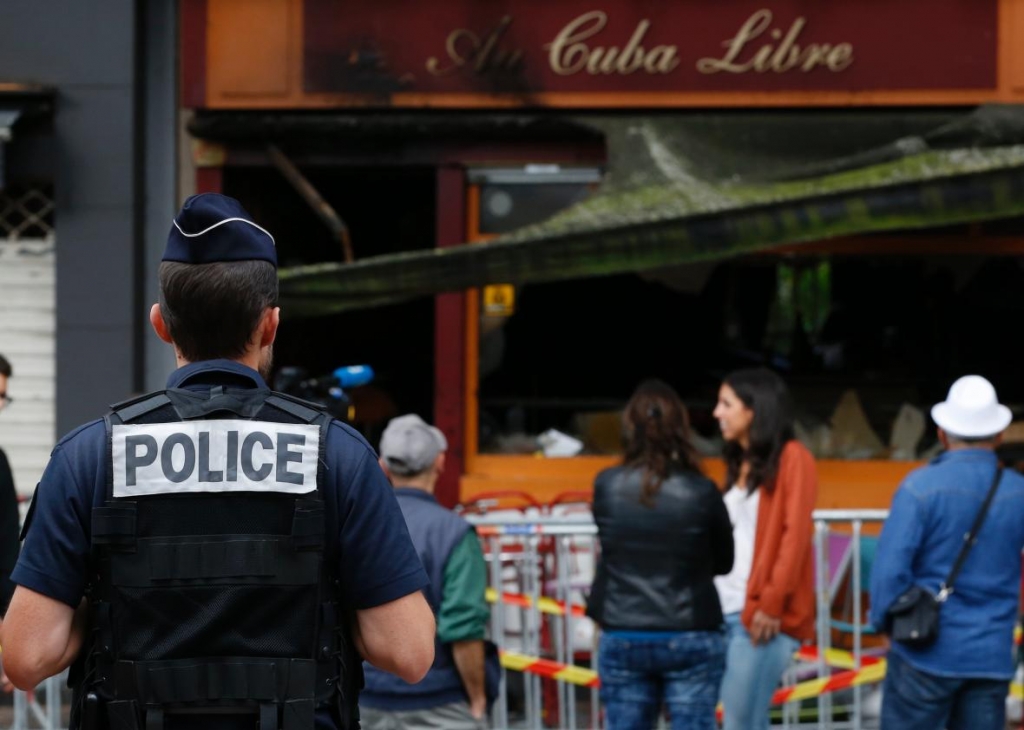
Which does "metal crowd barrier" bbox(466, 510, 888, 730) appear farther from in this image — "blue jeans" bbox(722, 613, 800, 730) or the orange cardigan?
the orange cardigan

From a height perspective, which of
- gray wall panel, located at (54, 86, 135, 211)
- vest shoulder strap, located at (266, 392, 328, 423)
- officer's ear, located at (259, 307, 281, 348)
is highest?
gray wall panel, located at (54, 86, 135, 211)

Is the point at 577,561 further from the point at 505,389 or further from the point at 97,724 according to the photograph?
the point at 97,724

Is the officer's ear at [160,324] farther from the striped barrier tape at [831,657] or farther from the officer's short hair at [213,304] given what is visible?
the striped barrier tape at [831,657]

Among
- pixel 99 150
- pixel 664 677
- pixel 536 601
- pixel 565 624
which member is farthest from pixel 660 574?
pixel 99 150

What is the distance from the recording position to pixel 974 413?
5.50m

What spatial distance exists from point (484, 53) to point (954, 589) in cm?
555

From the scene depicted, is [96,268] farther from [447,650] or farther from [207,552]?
[207,552]

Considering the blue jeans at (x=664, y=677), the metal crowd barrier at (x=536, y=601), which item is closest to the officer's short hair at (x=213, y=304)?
the blue jeans at (x=664, y=677)

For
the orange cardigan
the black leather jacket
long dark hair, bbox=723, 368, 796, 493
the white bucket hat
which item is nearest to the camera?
the white bucket hat

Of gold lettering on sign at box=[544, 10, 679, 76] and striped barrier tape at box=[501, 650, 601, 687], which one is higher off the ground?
gold lettering on sign at box=[544, 10, 679, 76]

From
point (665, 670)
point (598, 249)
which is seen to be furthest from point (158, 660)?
point (598, 249)

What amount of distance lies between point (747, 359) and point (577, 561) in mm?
2380

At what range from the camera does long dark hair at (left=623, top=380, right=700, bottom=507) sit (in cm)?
566

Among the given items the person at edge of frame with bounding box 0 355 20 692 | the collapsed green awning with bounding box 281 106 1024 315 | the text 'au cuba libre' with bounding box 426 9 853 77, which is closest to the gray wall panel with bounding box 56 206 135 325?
the text 'au cuba libre' with bounding box 426 9 853 77
